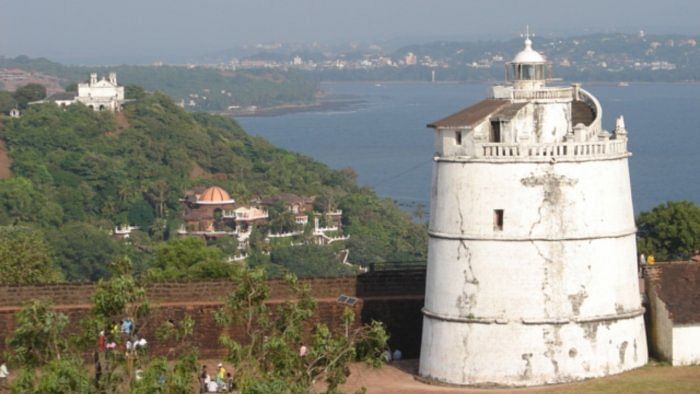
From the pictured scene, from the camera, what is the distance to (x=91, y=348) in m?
34.6

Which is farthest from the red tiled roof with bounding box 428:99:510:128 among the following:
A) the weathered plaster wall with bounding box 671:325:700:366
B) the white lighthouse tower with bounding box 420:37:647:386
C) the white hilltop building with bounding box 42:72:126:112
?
the white hilltop building with bounding box 42:72:126:112

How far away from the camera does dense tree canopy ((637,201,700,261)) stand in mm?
53688

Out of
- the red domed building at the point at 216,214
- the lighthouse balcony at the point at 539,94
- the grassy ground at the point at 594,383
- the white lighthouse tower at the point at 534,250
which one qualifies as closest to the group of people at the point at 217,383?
the grassy ground at the point at 594,383

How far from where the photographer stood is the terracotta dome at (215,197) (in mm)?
138625

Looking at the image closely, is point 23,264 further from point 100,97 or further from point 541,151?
point 100,97

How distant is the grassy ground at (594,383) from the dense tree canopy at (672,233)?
59.2ft

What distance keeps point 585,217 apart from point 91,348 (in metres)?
8.71

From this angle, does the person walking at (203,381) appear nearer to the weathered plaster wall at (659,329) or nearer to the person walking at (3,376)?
the person walking at (3,376)

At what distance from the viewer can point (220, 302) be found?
37625 millimetres

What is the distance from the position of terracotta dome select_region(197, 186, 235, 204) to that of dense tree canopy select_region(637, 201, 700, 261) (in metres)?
84.0

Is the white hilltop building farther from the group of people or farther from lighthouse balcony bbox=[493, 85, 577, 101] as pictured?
the group of people

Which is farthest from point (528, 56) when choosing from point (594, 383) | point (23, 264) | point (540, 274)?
point (23, 264)

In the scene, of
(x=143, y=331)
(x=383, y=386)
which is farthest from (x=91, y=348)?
(x=383, y=386)

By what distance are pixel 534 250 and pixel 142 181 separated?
11234cm
